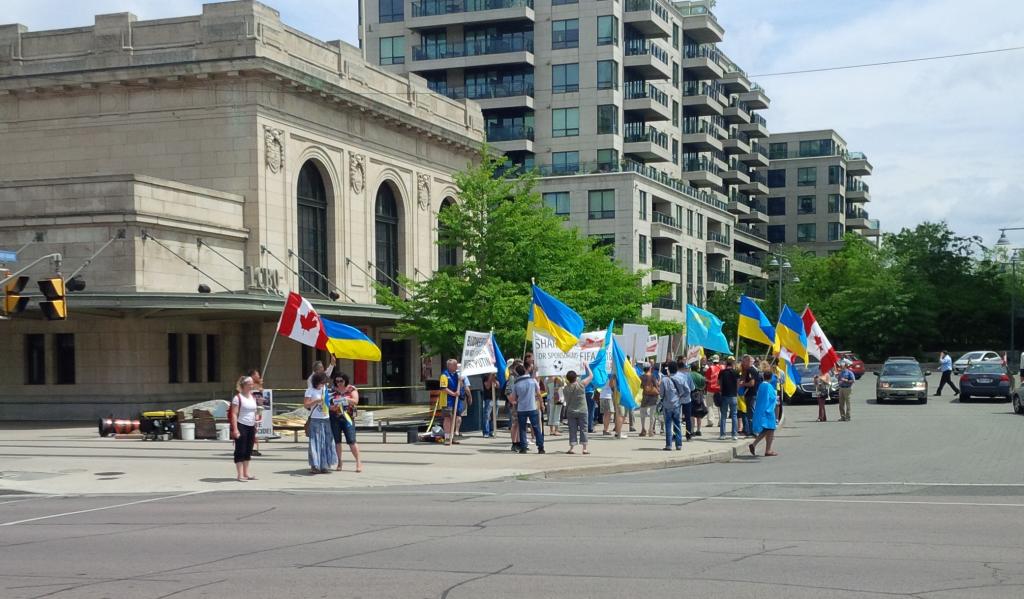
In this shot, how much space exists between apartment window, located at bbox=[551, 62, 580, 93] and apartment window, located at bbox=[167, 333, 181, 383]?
143 feet

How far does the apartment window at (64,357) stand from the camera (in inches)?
1353

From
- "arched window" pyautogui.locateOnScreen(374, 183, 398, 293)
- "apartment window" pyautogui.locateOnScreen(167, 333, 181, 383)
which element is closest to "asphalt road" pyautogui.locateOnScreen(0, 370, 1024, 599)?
"apartment window" pyautogui.locateOnScreen(167, 333, 181, 383)

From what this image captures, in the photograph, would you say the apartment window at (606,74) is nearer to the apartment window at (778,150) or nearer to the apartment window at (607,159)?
the apartment window at (607,159)

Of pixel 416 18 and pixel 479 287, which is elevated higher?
pixel 416 18

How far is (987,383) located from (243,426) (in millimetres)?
30103

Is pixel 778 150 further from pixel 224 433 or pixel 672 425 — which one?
pixel 672 425

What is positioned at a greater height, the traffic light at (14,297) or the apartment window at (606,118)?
the apartment window at (606,118)

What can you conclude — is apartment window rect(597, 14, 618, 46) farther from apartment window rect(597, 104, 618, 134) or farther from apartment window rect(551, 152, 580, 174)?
apartment window rect(551, 152, 580, 174)

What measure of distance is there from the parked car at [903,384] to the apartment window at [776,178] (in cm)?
7938

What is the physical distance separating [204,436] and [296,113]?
1537cm

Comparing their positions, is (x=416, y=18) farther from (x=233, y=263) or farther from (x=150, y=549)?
(x=150, y=549)

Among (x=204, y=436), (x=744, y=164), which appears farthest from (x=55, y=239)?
(x=744, y=164)

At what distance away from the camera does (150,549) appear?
11.3 meters

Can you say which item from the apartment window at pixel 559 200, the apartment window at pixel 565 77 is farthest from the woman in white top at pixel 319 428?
the apartment window at pixel 565 77
